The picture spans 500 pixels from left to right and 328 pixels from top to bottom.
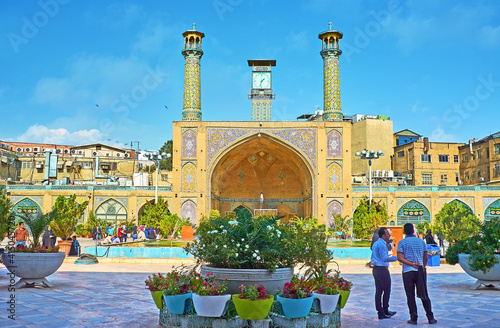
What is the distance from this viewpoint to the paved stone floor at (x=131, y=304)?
237 inches

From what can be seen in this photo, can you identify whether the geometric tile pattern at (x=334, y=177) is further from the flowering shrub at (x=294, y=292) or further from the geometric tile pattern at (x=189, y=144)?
the flowering shrub at (x=294, y=292)

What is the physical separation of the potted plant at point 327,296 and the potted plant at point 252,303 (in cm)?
71

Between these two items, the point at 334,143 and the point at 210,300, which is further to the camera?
the point at 334,143

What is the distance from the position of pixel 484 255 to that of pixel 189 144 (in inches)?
899

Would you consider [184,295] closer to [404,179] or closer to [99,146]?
[404,179]

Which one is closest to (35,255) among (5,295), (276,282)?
(5,295)

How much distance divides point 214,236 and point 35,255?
4293 mm

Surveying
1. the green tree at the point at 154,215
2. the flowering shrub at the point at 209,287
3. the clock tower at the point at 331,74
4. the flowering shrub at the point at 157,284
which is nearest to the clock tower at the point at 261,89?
the clock tower at the point at 331,74

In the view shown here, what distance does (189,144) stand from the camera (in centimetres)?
2975

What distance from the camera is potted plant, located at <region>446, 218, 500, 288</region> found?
8.48 meters

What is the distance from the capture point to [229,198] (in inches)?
1342

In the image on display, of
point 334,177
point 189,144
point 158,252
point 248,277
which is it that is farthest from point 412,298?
point 189,144

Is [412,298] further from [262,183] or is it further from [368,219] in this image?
[262,183]

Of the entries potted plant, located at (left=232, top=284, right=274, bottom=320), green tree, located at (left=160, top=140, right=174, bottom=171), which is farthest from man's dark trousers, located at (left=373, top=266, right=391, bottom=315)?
green tree, located at (left=160, top=140, right=174, bottom=171)
